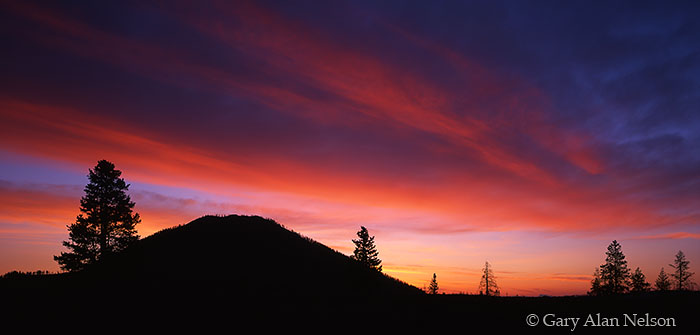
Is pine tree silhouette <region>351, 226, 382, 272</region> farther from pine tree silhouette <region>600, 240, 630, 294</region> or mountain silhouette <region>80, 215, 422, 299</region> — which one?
pine tree silhouette <region>600, 240, 630, 294</region>

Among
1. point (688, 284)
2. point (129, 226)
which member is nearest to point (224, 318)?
point (129, 226)

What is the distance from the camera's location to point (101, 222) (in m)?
33.8

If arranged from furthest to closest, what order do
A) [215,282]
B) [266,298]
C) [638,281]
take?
1. [638,281]
2. [215,282]
3. [266,298]

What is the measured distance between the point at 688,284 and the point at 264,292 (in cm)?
8258

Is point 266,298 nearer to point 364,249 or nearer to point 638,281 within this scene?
point 364,249

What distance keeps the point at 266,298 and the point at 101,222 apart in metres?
21.3

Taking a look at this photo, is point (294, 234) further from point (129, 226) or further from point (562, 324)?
point (562, 324)

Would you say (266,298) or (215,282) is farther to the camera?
(215,282)

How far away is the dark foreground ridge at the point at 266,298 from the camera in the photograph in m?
18.7

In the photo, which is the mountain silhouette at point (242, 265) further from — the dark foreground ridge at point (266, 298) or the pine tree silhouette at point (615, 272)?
the pine tree silhouette at point (615, 272)

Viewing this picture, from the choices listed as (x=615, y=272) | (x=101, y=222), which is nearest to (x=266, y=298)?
(x=101, y=222)

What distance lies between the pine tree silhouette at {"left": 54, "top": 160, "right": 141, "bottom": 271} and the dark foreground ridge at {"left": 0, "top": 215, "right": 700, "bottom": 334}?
244 cm

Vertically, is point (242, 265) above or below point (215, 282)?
above

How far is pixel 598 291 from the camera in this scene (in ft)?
208
